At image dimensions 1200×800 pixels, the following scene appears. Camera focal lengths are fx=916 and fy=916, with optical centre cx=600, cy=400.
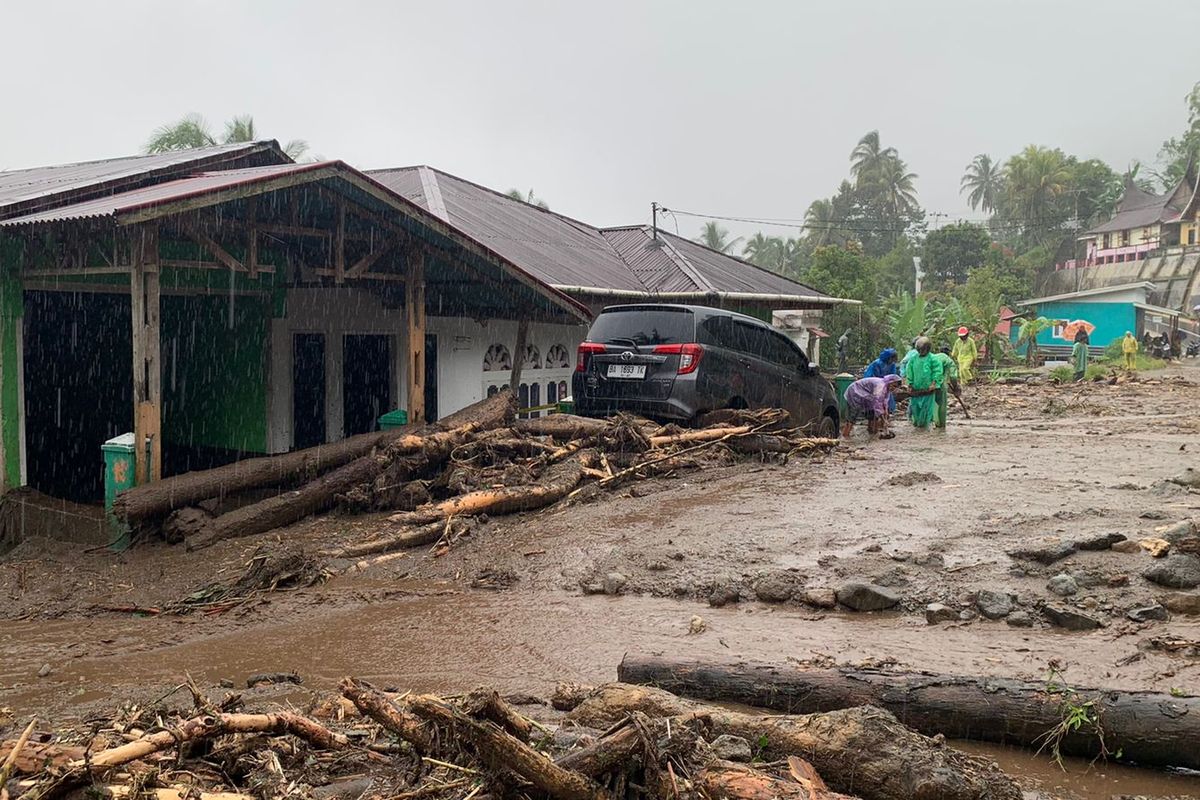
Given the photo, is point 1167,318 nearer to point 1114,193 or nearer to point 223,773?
point 1114,193

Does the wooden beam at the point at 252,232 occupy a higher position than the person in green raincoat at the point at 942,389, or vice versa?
the wooden beam at the point at 252,232

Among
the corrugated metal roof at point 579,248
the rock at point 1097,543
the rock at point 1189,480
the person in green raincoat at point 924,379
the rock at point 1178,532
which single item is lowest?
the rock at point 1097,543

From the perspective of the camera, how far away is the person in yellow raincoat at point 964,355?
1177 inches

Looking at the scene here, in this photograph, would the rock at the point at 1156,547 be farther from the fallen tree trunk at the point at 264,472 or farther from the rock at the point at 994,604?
the fallen tree trunk at the point at 264,472

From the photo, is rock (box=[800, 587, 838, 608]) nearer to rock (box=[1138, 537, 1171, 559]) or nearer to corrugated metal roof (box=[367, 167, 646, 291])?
rock (box=[1138, 537, 1171, 559])

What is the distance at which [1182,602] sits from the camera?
5.15 m

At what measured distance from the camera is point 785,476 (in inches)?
398

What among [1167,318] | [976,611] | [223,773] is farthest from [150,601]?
[1167,318]

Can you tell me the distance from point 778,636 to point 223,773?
308 centimetres

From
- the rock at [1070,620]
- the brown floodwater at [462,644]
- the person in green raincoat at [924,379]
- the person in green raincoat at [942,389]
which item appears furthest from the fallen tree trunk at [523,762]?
the person in green raincoat at [942,389]

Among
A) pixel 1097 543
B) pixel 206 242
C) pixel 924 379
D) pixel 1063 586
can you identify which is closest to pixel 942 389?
pixel 924 379

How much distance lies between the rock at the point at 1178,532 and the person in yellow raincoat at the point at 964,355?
79.7 feet

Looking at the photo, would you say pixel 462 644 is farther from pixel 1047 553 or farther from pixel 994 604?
pixel 1047 553

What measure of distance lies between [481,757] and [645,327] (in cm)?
872
